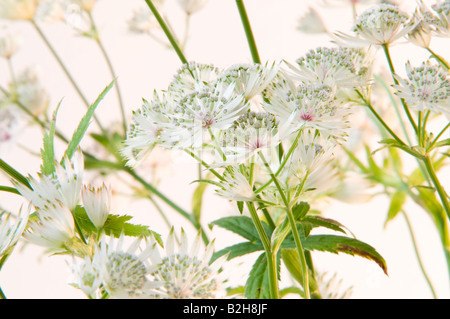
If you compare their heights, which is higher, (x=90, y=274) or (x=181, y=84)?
(x=181, y=84)

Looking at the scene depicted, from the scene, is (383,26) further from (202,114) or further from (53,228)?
(53,228)

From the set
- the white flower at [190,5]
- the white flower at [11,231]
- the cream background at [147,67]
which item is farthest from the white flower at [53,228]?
the cream background at [147,67]

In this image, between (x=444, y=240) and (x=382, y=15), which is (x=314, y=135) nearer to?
(x=382, y=15)

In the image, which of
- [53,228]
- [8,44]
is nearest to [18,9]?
[8,44]

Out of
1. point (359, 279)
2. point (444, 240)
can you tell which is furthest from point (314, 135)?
point (359, 279)

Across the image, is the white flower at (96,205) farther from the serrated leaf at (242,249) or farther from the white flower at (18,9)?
the white flower at (18,9)

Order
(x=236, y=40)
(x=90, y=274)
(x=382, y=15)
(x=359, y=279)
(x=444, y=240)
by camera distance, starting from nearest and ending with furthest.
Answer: (x=90, y=274), (x=382, y=15), (x=444, y=240), (x=359, y=279), (x=236, y=40)
